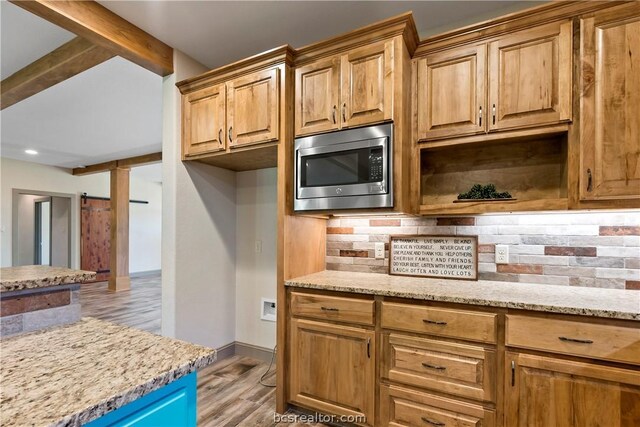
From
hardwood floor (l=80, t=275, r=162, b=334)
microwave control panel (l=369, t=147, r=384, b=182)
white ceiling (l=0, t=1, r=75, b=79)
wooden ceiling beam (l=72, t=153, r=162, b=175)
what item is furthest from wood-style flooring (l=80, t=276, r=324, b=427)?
wooden ceiling beam (l=72, t=153, r=162, b=175)

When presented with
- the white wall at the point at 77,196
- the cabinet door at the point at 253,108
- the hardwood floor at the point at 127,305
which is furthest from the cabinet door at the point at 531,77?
the white wall at the point at 77,196

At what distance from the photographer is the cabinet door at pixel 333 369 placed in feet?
5.89

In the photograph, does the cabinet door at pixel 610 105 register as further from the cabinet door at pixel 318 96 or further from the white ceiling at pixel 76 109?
the white ceiling at pixel 76 109

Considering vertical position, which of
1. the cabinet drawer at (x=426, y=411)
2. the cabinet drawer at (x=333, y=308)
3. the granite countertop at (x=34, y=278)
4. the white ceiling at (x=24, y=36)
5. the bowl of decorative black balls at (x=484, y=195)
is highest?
the white ceiling at (x=24, y=36)

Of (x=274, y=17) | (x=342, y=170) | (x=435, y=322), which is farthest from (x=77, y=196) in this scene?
(x=435, y=322)

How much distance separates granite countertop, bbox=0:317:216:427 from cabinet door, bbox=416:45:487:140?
1.71 meters

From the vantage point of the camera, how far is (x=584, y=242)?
1801 millimetres

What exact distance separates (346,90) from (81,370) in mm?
1805

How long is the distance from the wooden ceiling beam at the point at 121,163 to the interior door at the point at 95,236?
2.41 ft

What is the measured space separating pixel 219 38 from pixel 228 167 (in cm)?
105

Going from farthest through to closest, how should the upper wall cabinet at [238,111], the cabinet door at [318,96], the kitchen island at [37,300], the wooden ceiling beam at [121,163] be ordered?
1. the wooden ceiling beam at [121,163]
2. the upper wall cabinet at [238,111]
3. the cabinet door at [318,96]
4. the kitchen island at [37,300]

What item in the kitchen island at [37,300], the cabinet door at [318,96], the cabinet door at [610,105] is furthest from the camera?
the cabinet door at [318,96]

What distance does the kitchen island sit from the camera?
1.04 meters

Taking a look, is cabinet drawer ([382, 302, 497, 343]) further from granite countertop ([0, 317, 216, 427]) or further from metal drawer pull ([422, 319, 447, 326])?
granite countertop ([0, 317, 216, 427])
